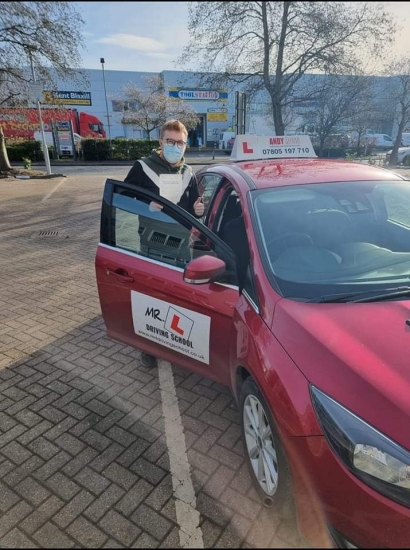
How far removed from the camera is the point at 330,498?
148 centimetres

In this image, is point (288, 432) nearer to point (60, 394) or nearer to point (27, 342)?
point (60, 394)

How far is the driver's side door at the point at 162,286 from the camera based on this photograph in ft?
7.86

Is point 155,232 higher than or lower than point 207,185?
lower

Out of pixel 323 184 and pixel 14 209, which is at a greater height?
pixel 323 184

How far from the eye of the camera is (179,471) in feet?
7.44

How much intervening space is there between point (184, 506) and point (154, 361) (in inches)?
57.1

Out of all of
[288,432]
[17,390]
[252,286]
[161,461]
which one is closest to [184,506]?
[161,461]

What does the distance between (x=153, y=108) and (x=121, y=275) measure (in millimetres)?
33703

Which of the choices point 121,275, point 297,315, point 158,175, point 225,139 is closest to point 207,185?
point 158,175

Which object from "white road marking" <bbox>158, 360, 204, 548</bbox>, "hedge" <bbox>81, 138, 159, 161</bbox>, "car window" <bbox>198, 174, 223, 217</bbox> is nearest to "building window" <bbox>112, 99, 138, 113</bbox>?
"hedge" <bbox>81, 138, 159, 161</bbox>

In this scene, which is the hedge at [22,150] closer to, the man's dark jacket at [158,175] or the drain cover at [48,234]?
the drain cover at [48,234]

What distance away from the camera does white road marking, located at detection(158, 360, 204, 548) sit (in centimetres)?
188

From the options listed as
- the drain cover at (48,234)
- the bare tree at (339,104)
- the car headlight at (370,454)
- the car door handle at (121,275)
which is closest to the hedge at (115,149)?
the bare tree at (339,104)

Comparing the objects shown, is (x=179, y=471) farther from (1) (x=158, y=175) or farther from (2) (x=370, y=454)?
(1) (x=158, y=175)
